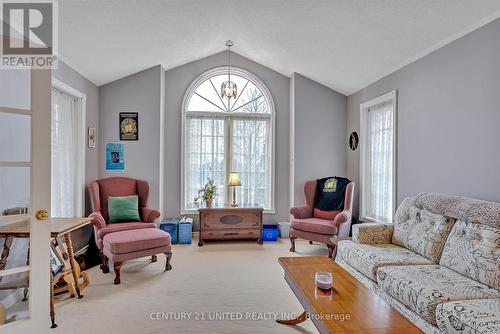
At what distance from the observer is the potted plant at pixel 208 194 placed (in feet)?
14.7

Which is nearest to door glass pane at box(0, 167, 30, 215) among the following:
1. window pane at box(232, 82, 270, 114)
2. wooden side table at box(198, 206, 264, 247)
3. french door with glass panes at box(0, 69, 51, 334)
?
french door with glass panes at box(0, 69, 51, 334)

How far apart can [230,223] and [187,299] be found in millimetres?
1919

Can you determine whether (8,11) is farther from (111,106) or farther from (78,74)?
(111,106)

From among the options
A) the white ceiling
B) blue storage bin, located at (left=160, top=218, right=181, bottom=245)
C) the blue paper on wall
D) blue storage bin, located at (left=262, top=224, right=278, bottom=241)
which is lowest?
blue storage bin, located at (left=262, top=224, right=278, bottom=241)

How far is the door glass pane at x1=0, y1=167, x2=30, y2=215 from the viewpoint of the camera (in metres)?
1.80

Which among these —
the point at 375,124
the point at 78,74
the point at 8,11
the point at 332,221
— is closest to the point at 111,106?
the point at 78,74

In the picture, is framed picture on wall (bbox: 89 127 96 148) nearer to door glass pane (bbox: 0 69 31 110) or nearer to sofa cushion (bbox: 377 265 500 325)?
door glass pane (bbox: 0 69 31 110)

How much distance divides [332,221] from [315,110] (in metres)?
1.97

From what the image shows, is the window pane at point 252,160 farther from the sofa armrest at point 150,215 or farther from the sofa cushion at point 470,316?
the sofa cushion at point 470,316

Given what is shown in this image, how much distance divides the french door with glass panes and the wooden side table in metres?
2.57

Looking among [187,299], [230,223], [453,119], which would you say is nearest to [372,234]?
[453,119]

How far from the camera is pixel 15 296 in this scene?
1789 millimetres

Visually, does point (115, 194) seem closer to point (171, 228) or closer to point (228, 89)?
point (171, 228)

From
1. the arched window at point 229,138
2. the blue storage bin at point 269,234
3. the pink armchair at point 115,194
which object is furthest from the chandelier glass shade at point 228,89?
the blue storage bin at point 269,234
